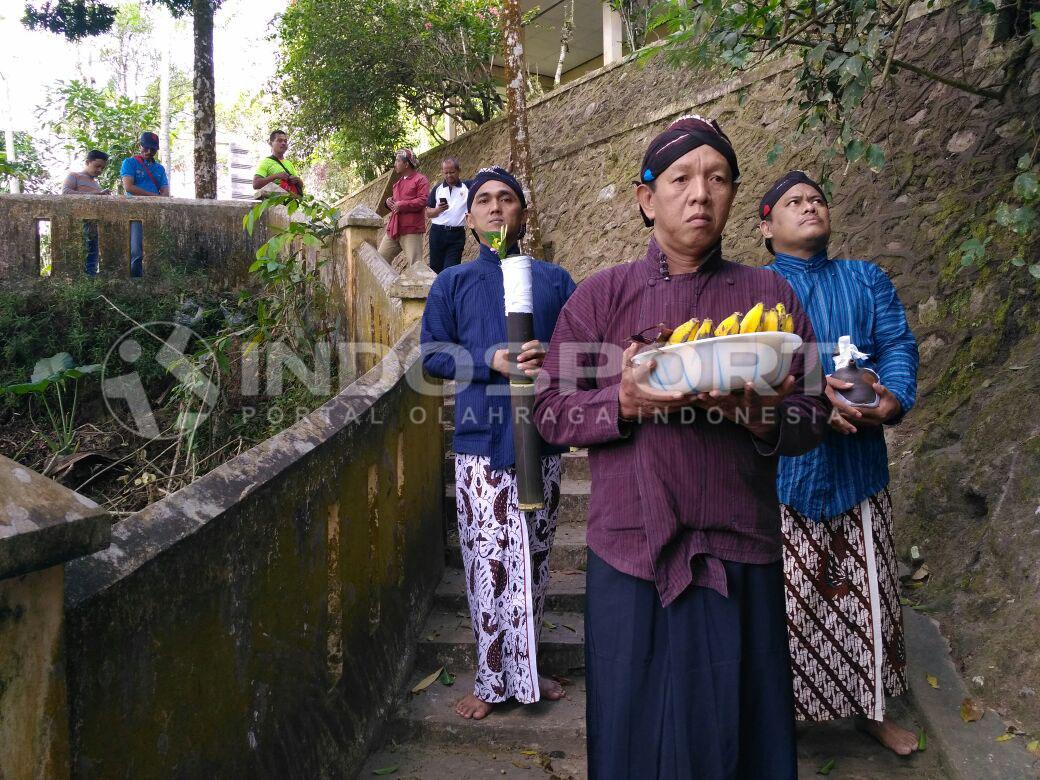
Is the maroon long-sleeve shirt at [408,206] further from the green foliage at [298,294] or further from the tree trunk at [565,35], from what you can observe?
the tree trunk at [565,35]

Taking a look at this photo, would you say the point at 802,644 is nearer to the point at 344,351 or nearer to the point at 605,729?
the point at 605,729

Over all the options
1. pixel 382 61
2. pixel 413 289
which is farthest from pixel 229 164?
pixel 413 289

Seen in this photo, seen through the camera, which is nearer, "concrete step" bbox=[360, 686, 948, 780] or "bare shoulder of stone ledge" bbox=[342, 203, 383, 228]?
"concrete step" bbox=[360, 686, 948, 780]

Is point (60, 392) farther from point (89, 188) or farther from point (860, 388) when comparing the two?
point (860, 388)

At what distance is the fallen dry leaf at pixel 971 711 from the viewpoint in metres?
2.93

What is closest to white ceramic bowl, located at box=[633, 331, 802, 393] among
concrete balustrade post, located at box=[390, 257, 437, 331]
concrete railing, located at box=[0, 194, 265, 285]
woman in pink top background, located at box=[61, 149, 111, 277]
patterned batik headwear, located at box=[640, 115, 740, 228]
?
patterned batik headwear, located at box=[640, 115, 740, 228]

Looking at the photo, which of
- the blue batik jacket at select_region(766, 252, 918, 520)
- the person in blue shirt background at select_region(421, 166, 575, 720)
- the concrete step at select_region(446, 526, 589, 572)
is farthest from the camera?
the concrete step at select_region(446, 526, 589, 572)

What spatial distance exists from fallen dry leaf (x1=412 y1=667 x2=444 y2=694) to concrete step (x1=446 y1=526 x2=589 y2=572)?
0.91 meters

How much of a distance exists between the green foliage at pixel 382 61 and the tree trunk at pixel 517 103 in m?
5.34

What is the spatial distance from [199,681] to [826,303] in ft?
7.50

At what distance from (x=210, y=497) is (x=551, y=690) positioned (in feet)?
6.21

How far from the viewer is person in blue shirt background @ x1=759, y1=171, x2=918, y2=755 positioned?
2734 mm

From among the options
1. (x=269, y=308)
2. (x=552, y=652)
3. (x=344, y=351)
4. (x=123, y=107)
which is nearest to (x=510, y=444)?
(x=552, y=652)

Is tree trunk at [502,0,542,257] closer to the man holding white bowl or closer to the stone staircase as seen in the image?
the stone staircase
